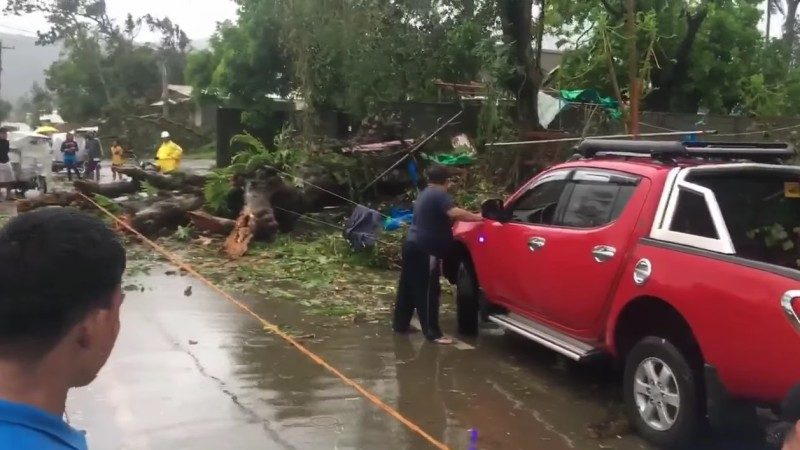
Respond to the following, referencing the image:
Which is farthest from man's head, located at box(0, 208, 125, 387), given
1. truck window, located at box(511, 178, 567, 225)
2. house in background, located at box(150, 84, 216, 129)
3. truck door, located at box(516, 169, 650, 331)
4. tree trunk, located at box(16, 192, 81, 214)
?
house in background, located at box(150, 84, 216, 129)

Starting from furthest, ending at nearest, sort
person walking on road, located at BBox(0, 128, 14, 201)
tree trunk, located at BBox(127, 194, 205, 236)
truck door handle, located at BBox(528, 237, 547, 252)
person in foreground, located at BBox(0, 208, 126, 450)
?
1. person walking on road, located at BBox(0, 128, 14, 201)
2. tree trunk, located at BBox(127, 194, 205, 236)
3. truck door handle, located at BBox(528, 237, 547, 252)
4. person in foreground, located at BBox(0, 208, 126, 450)

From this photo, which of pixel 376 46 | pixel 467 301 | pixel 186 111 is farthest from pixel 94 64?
pixel 467 301

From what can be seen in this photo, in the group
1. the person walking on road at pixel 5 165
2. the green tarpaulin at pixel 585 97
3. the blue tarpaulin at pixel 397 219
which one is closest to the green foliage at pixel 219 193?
the blue tarpaulin at pixel 397 219

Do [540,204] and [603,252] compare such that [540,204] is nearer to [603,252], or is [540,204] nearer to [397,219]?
[603,252]

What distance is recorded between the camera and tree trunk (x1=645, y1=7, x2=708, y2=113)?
2053 cm

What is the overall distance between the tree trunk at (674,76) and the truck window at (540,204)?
15.0 meters

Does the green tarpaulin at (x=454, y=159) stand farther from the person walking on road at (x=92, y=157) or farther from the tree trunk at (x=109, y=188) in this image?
the person walking on road at (x=92, y=157)

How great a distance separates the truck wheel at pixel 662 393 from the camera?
4.90 m

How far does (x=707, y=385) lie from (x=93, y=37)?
6026 centimetres

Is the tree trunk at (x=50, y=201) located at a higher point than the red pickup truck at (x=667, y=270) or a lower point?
lower

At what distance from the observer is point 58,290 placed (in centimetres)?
140

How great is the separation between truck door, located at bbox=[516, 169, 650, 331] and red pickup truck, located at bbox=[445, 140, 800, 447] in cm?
1

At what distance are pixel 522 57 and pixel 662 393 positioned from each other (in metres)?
10.1

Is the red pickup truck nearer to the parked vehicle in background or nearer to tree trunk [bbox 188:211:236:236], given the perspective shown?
tree trunk [bbox 188:211:236:236]
